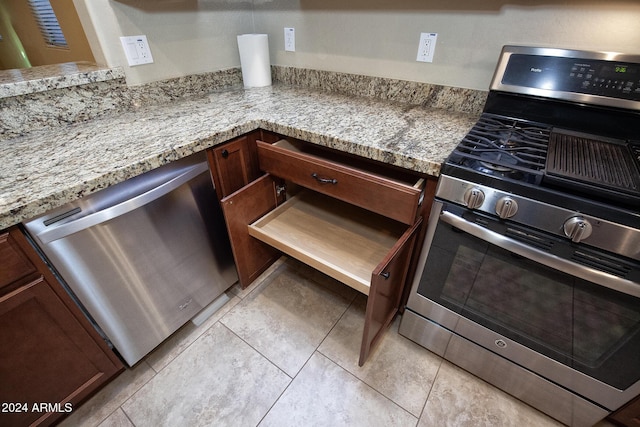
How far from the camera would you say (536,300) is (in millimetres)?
857

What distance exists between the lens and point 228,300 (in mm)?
1503

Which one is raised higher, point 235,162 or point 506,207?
point 506,207

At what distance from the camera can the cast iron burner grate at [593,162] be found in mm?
700

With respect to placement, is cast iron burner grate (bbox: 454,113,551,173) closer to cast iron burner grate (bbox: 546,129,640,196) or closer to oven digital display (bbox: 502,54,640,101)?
cast iron burner grate (bbox: 546,129,640,196)

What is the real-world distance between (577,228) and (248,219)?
1.11 meters

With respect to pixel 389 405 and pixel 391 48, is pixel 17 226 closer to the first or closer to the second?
pixel 389 405

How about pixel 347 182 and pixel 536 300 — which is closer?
pixel 536 300

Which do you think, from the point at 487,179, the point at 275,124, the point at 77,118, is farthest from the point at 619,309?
the point at 77,118

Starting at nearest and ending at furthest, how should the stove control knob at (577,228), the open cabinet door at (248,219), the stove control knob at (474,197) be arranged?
the stove control knob at (577,228), the stove control knob at (474,197), the open cabinet door at (248,219)

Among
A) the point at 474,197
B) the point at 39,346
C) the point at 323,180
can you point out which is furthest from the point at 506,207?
the point at 39,346

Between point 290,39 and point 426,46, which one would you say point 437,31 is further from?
point 290,39

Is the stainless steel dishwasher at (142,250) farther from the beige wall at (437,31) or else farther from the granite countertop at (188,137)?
the beige wall at (437,31)

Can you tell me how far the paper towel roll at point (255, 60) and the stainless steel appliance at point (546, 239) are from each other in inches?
45.2

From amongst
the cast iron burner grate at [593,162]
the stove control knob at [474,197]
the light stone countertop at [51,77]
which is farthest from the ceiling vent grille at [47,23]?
the cast iron burner grate at [593,162]
